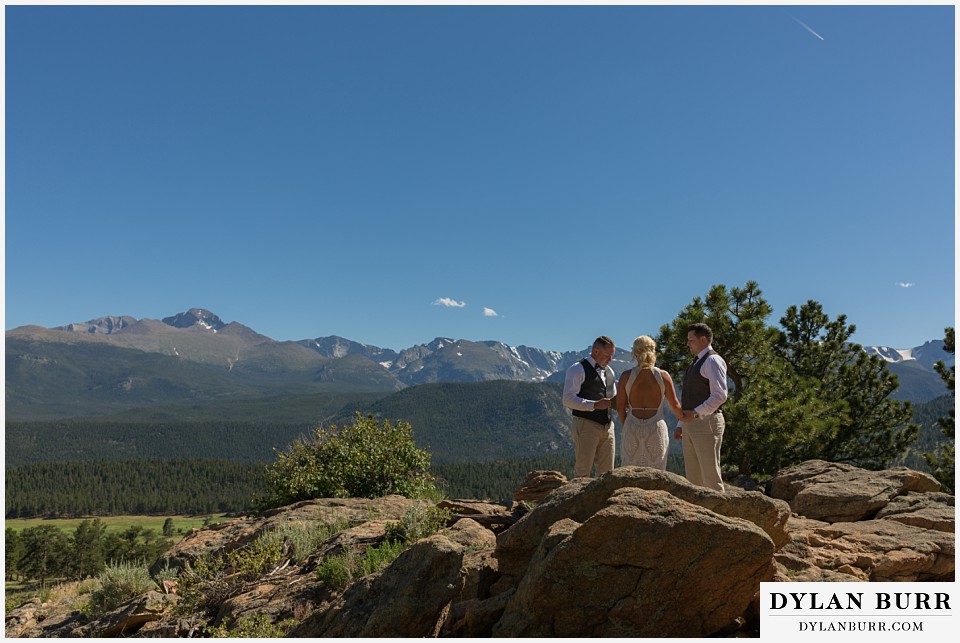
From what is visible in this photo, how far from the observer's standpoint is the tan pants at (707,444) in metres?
9.63

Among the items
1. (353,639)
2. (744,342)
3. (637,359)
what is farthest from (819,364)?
(353,639)

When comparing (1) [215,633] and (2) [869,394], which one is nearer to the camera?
(1) [215,633]

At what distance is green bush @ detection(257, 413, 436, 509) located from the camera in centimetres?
1630

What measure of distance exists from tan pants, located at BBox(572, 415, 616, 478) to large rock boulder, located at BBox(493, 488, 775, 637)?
198 inches

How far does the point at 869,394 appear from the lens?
2597 centimetres

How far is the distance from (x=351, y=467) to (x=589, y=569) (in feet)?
38.5

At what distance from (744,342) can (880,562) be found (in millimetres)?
14123

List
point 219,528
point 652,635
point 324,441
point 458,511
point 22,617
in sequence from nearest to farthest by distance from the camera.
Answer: point 652,635 → point 458,511 → point 22,617 → point 219,528 → point 324,441

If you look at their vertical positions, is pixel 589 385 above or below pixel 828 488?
above

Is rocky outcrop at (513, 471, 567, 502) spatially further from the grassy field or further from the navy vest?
the grassy field

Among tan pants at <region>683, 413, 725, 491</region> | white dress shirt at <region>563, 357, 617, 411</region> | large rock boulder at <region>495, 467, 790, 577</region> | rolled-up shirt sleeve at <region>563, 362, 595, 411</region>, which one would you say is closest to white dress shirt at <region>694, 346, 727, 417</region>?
tan pants at <region>683, 413, 725, 491</region>

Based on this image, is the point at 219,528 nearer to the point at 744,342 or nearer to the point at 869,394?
the point at 744,342

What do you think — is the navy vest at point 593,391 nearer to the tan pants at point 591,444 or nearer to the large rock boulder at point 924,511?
the tan pants at point 591,444

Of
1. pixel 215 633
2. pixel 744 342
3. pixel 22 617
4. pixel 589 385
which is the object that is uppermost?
pixel 744 342
